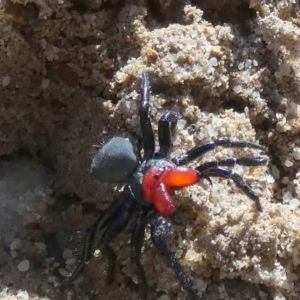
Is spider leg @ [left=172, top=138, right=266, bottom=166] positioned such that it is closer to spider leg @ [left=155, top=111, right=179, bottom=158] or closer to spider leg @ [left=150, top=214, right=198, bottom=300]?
spider leg @ [left=155, top=111, right=179, bottom=158]

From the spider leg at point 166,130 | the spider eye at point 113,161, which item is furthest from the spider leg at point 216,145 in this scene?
the spider eye at point 113,161

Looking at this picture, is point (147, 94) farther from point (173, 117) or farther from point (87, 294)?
point (87, 294)

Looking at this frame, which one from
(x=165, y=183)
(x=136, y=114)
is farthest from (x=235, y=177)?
(x=136, y=114)

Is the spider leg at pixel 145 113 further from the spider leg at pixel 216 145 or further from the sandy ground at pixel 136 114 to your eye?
the spider leg at pixel 216 145

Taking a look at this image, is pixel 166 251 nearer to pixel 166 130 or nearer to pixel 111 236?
pixel 111 236

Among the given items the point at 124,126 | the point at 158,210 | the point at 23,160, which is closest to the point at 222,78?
the point at 124,126

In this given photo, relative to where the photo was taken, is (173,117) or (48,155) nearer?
(173,117)

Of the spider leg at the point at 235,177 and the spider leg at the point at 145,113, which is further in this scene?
the spider leg at the point at 145,113
